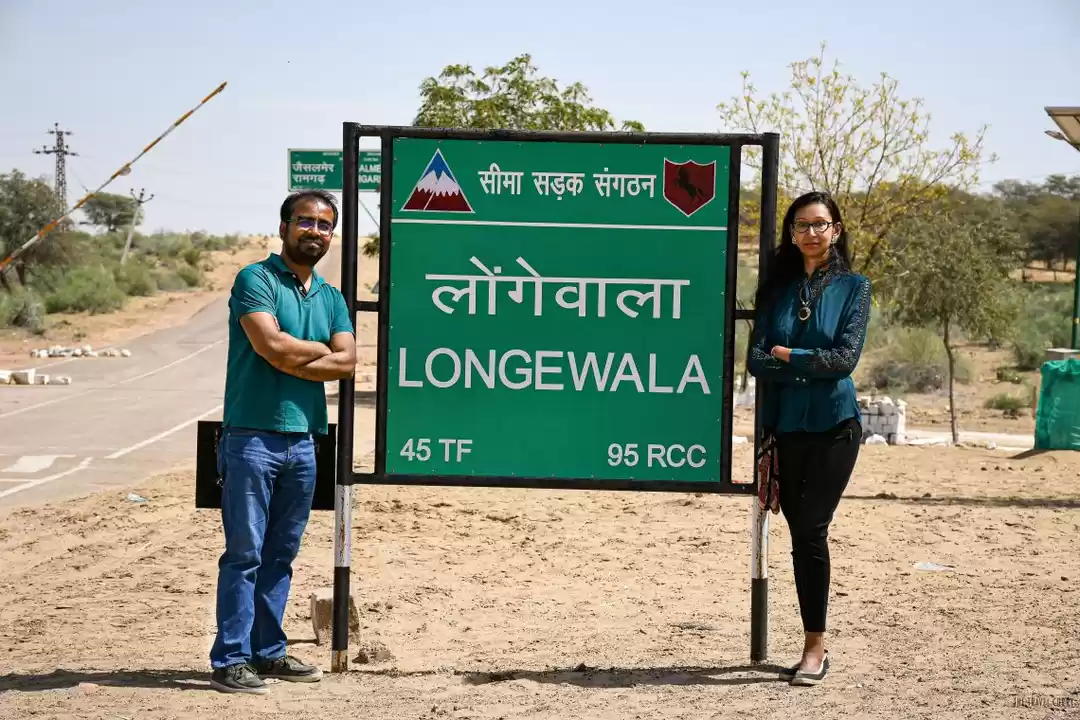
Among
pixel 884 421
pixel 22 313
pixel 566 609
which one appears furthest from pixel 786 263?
pixel 22 313

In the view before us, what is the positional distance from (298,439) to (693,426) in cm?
166

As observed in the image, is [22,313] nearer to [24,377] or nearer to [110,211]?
[24,377]

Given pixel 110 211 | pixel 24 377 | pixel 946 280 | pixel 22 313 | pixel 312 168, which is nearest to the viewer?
pixel 312 168

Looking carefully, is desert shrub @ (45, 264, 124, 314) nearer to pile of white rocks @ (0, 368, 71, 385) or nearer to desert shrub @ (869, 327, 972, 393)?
pile of white rocks @ (0, 368, 71, 385)

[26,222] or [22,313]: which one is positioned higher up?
[26,222]

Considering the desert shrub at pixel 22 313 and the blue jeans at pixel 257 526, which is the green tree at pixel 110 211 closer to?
the desert shrub at pixel 22 313

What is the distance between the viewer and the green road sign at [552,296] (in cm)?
561

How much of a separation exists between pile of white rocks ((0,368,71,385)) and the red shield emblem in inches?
932

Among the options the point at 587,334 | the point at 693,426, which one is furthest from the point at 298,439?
the point at 693,426

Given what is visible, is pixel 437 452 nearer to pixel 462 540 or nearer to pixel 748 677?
pixel 748 677

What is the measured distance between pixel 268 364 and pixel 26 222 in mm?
54700

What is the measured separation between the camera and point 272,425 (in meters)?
5.14

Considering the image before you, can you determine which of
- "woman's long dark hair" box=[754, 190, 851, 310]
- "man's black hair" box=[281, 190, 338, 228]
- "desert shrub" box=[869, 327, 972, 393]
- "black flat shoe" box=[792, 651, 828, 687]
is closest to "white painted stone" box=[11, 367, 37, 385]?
"desert shrub" box=[869, 327, 972, 393]

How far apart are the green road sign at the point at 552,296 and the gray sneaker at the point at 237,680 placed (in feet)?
3.33
